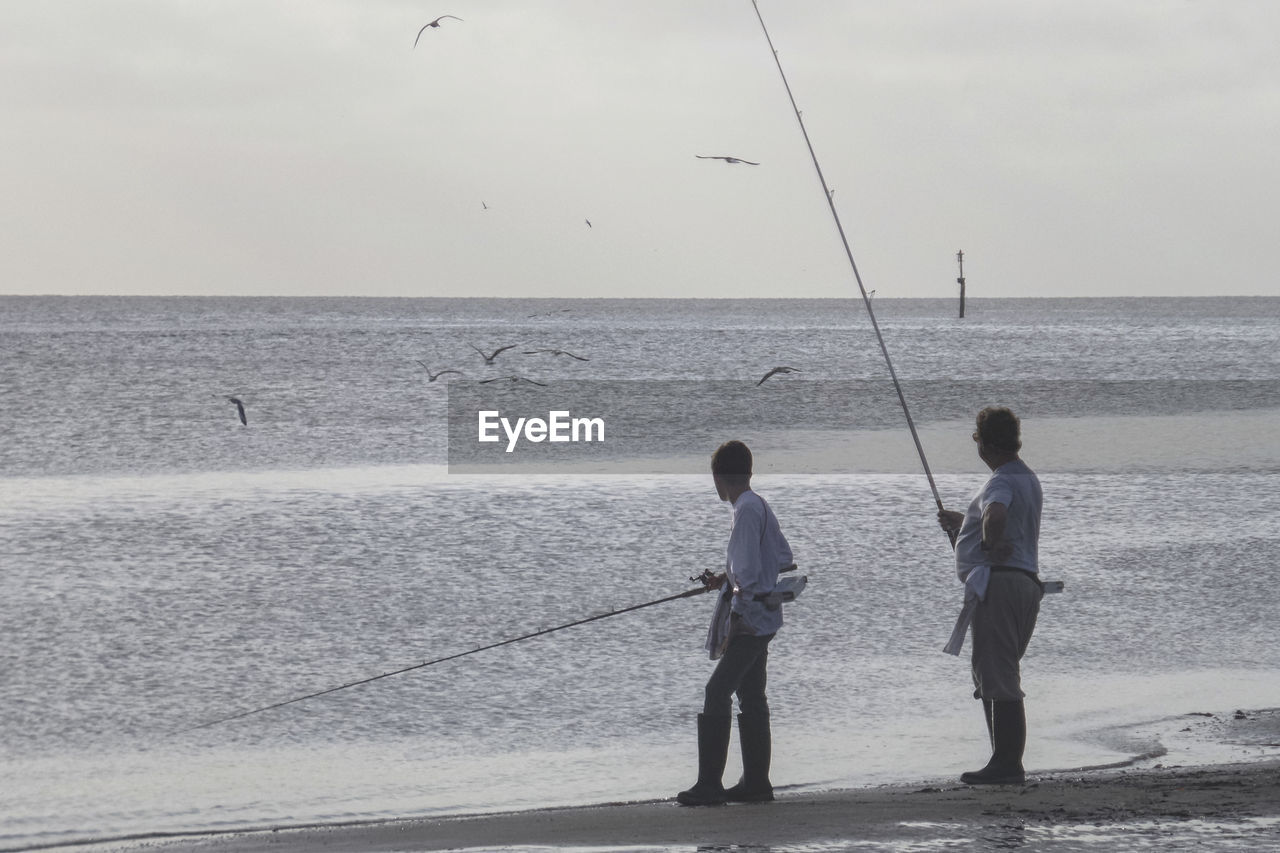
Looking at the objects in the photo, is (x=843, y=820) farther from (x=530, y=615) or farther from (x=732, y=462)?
(x=530, y=615)

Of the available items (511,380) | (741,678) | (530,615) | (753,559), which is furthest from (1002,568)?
(511,380)

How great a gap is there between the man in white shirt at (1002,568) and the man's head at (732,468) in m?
0.77

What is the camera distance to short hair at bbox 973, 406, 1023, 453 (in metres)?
5.20

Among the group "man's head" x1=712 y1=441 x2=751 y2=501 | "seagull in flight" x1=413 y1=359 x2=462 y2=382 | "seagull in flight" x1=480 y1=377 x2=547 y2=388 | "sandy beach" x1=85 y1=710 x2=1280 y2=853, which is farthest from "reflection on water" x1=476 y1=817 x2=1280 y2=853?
"seagull in flight" x1=480 y1=377 x2=547 y2=388

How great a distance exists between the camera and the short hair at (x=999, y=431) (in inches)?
205

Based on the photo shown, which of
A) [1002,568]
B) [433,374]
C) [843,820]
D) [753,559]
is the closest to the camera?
[843,820]

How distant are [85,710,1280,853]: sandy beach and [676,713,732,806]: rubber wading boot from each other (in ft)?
0.17

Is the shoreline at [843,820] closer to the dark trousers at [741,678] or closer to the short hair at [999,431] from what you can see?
the dark trousers at [741,678]

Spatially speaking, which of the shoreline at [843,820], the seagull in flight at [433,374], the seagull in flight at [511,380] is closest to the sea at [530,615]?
the shoreline at [843,820]

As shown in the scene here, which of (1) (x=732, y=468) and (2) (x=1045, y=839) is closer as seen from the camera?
(2) (x=1045, y=839)

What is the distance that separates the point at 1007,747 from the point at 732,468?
1377mm

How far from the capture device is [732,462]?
5168 mm

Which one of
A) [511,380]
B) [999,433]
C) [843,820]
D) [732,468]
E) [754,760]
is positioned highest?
[511,380]

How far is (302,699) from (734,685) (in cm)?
313
